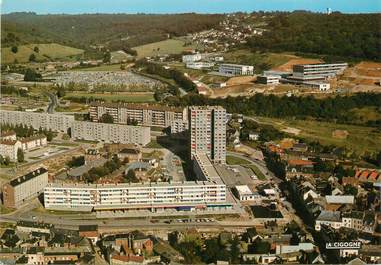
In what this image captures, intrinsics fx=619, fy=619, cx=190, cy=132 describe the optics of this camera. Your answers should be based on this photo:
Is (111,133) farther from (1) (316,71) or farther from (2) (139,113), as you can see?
(1) (316,71)

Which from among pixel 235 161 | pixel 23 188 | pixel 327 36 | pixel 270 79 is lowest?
pixel 235 161

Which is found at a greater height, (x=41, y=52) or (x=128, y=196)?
(x=41, y=52)

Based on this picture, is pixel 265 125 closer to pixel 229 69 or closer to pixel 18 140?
pixel 18 140

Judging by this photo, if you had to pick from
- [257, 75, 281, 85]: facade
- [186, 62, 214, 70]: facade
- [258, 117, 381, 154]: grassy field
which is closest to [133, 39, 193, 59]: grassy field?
[186, 62, 214, 70]: facade

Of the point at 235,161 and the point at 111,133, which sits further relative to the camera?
the point at 111,133

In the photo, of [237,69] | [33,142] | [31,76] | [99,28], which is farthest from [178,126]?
[99,28]

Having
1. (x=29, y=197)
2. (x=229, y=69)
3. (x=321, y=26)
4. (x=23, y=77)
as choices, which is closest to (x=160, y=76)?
(x=229, y=69)

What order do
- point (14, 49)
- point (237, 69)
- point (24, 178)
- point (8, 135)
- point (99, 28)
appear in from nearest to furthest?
point (24, 178), point (8, 135), point (237, 69), point (14, 49), point (99, 28)
